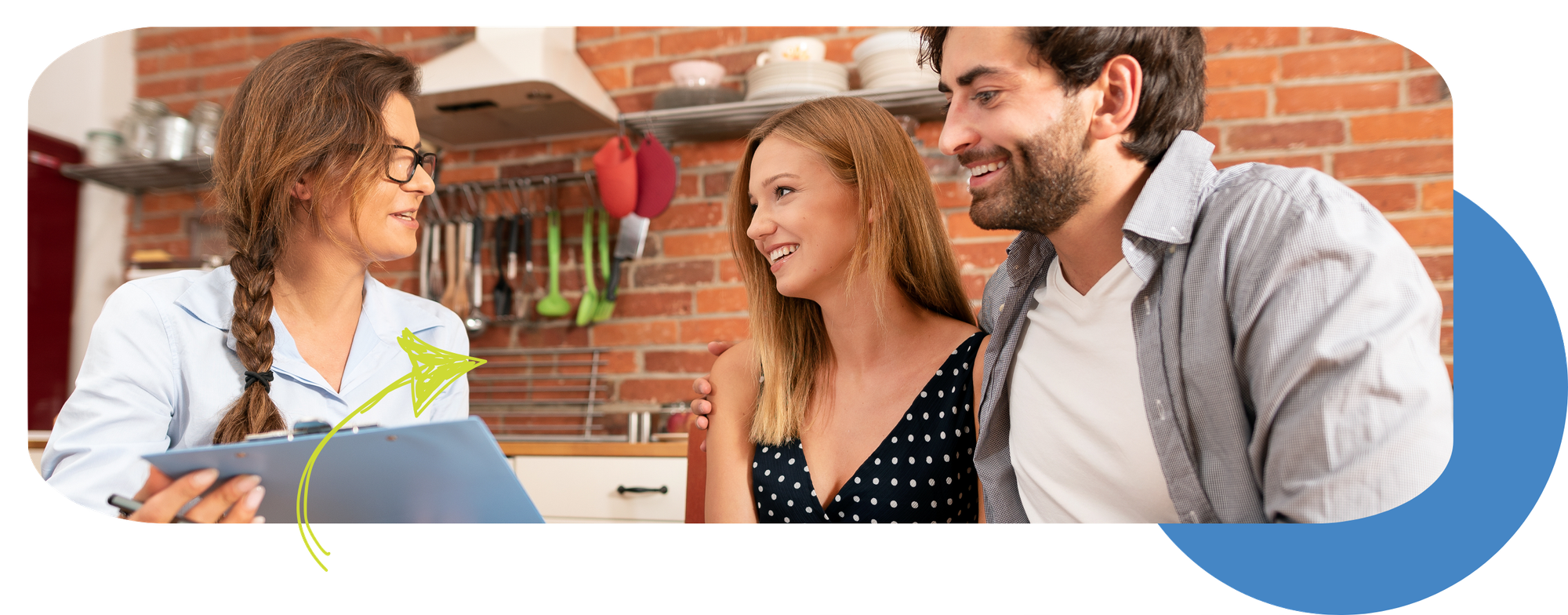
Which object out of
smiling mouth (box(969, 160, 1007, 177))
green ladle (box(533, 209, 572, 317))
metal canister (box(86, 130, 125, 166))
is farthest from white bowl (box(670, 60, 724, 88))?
metal canister (box(86, 130, 125, 166))

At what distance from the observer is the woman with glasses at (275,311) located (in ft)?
3.22

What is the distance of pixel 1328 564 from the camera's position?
95 centimetres

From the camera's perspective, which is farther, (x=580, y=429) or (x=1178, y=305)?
(x=580, y=429)

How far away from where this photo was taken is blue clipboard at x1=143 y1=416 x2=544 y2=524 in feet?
3.13

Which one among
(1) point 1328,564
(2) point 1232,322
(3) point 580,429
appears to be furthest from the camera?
(3) point 580,429

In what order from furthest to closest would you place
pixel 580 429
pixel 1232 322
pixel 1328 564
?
pixel 580 429
pixel 1328 564
pixel 1232 322

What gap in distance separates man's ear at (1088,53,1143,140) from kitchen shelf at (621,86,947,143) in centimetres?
16

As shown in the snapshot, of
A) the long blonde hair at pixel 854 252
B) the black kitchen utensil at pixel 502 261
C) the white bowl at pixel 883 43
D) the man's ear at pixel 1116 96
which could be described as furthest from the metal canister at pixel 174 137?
the man's ear at pixel 1116 96

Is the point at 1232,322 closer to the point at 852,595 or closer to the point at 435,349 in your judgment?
the point at 852,595

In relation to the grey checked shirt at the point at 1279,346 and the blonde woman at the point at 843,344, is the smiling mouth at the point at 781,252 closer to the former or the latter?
the blonde woman at the point at 843,344

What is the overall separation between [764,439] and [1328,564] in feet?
2.01

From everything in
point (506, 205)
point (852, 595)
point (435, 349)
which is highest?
point (506, 205)

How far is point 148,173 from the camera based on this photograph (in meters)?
1.06

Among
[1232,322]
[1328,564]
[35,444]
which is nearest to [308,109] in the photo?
[35,444]
